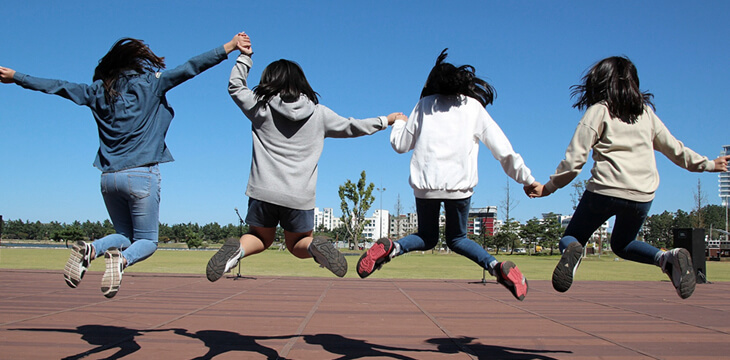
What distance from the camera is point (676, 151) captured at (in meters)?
3.91

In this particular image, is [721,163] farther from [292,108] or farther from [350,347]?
[350,347]

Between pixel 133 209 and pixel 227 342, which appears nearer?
pixel 133 209

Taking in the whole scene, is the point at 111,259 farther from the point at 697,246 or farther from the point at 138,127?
the point at 697,246

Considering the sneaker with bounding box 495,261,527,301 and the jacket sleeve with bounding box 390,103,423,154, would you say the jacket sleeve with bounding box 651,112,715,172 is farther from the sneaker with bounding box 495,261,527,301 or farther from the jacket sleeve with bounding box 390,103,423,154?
the jacket sleeve with bounding box 390,103,423,154

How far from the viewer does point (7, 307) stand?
713 cm

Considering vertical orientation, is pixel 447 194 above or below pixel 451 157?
below

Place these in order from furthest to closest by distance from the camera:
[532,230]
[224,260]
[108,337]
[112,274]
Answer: [532,230] < [108,337] < [224,260] < [112,274]

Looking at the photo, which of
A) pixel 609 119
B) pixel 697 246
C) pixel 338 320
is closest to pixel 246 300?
pixel 338 320

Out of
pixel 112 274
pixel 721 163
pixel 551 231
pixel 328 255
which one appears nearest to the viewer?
pixel 112 274

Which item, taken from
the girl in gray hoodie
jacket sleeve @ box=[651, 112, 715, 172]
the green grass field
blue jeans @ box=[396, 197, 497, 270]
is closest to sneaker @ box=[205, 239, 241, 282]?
the girl in gray hoodie

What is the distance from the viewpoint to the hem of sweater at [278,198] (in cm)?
365

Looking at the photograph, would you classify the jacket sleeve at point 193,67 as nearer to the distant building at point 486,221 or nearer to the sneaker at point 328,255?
the sneaker at point 328,255

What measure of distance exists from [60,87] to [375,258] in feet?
8.98

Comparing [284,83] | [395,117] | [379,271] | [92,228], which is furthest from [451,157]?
[92,228]
